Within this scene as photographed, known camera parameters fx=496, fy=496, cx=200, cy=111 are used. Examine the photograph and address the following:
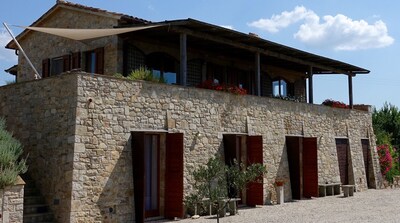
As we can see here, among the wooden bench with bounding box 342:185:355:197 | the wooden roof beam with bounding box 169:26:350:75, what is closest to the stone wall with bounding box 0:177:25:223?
the wooden roof beam with bounding box 169:26:350:75

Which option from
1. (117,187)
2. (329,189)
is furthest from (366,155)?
(117,187)

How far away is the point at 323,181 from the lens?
20.1 meters

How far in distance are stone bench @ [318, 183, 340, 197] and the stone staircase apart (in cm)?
1153

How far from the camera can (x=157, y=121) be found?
13273 mm

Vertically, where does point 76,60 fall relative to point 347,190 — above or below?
above

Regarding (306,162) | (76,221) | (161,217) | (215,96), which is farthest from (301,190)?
(76,221)

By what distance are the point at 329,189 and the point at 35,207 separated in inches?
494

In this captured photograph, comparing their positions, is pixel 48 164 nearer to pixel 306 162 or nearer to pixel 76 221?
pixel 76 221

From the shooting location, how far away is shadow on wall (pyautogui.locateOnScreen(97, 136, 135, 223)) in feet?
38.4

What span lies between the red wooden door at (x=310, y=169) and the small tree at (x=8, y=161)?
11037 millimetres

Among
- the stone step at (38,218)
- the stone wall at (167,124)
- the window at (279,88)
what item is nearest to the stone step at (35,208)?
the stone step at (38,218)

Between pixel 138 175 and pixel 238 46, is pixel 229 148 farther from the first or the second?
pixel 138 175

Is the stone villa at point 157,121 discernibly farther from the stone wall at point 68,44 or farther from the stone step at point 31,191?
the stone step at point 31,191

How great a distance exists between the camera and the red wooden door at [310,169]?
18.8 metres
